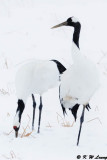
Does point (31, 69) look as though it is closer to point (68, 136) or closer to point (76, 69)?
point (76, 69)

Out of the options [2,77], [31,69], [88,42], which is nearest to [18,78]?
[31,69]

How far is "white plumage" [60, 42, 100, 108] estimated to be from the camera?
15.0 ft

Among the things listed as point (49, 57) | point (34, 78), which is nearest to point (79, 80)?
point (34, 78)

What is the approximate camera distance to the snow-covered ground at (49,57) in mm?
4691

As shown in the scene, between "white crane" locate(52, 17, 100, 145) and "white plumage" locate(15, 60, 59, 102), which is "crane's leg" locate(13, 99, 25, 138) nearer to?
"white plumage" locate(15, 60, 59, 102)

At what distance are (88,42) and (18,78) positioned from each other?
407cm

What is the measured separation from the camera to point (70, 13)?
9984mm

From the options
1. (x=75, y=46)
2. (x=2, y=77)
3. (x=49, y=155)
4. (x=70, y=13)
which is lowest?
(x=49, y=155)

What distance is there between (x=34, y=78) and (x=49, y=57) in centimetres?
319

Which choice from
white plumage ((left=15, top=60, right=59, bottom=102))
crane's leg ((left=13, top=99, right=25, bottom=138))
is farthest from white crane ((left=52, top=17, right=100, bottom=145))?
crane's leg ((left=13, top=99, right=25, bottom=138))

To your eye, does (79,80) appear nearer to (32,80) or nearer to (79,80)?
(79,80)

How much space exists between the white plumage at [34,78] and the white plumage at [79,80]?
1.05 ft

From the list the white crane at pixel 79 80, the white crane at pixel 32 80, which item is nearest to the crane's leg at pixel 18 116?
the white crane at pixel 32 80

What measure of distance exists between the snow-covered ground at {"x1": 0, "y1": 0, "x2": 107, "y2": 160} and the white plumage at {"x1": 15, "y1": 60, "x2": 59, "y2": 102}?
1.74 ft
